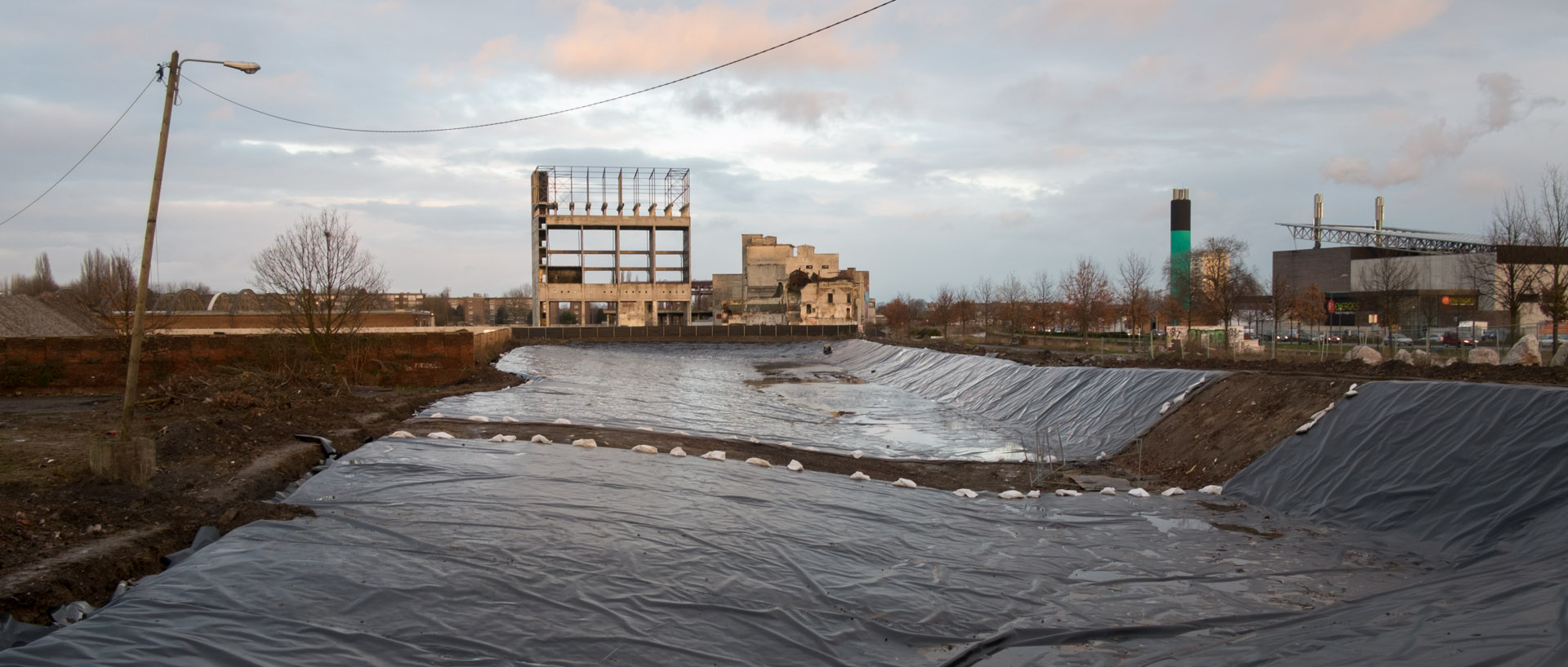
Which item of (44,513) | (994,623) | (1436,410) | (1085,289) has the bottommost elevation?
(994,623)

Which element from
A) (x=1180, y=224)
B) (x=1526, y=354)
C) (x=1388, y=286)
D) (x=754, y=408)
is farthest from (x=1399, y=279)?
(x=754, y=408)

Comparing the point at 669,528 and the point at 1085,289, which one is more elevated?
the point at 1085,289

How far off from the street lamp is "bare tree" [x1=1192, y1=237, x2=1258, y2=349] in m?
32.3

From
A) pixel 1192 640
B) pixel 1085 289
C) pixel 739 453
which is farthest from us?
pixel 1085 289

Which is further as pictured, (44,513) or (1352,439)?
(1352,439)

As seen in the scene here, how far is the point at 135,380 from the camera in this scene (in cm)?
995

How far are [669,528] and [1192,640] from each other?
15.5ft

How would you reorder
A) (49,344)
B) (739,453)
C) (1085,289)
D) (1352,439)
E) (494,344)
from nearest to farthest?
(1352,439)
(739,453)
(49,344)
(1085,289)
(494,344)

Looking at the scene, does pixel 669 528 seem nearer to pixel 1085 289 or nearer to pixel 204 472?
pixel 204 472

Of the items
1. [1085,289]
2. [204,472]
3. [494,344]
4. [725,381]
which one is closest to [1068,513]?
[204,472]

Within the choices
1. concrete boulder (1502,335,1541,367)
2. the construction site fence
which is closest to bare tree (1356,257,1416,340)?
concrete boulder (1502,335,1541,367)

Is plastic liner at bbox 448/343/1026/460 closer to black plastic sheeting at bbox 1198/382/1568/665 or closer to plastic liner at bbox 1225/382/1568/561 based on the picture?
plastic liner at bbox 1225/382/1568/561

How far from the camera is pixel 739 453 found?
47.2 feet

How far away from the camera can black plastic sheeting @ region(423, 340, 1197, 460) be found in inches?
688
